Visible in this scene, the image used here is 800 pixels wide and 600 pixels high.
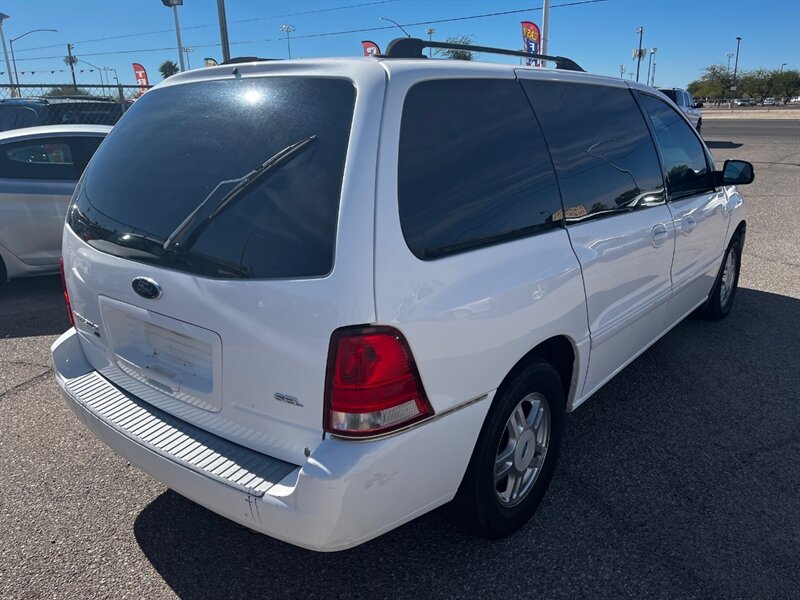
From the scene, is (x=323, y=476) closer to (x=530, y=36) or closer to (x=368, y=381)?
(x=368, y=381)

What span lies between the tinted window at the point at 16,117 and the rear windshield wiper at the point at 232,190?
9.82m

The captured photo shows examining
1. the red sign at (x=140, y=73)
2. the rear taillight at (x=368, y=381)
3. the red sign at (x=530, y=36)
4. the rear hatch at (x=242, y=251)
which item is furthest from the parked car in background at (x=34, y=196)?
the red sign at (x=140, y=73)

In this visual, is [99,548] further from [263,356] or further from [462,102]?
[462,102]

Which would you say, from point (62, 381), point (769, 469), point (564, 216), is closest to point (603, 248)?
point (564, 216)

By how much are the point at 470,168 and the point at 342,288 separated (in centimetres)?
76

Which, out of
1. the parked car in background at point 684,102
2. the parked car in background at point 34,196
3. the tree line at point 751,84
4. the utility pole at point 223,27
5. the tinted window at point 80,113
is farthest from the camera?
the tree line at point 751,84

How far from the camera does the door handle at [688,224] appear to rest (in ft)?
12.4

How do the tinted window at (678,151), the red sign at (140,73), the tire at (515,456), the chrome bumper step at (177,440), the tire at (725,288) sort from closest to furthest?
the chrome bumper step at (177,440) < the tire at (515,456) < the tinted window at (678,151) < the tire at (725,288) < the red sign at (140,73)

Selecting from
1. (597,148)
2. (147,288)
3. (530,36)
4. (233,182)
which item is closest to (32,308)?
(147,288)

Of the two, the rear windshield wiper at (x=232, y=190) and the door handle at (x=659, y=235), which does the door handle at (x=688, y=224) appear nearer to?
the door handle at (x=659, y=235)

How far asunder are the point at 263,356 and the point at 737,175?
3.85 meters

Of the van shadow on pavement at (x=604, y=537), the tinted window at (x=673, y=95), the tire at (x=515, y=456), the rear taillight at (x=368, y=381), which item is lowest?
the van shadow on pavement at (x=604, y=537)

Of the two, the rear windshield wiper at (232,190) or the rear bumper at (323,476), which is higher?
the rear windshield wiper at (232,190)

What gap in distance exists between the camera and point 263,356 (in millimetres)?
1978
